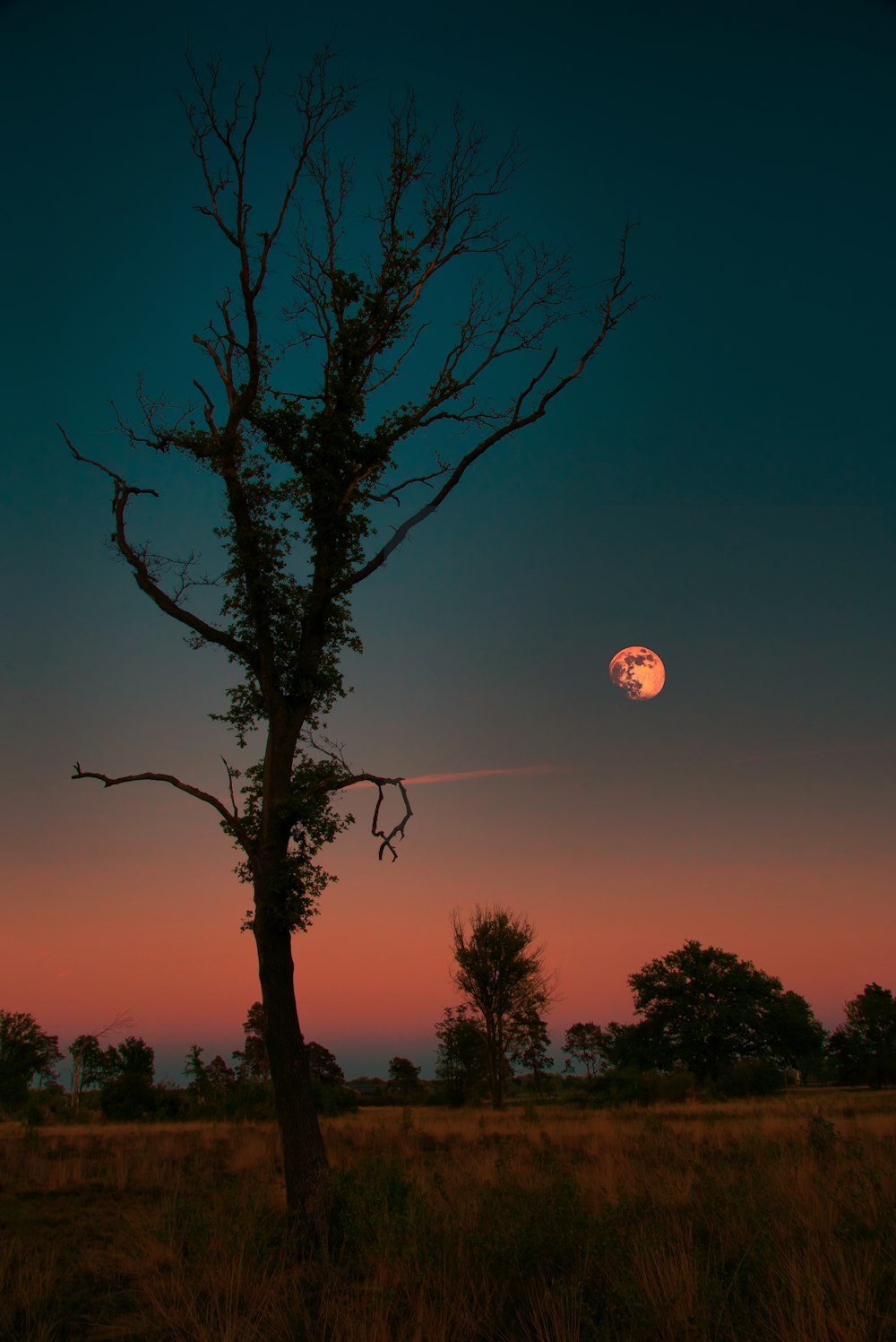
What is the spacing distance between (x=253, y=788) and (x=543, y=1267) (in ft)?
22.0

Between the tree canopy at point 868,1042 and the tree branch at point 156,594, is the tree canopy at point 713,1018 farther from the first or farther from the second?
the tree branch at point 156,594

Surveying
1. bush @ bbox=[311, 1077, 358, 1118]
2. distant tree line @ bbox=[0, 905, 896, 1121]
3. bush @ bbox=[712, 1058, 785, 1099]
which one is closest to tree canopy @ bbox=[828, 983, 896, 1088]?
distant tree line @ bbox=[0, 905, 896, 1121]

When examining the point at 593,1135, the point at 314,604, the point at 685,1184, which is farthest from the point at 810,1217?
the point at 593,1135

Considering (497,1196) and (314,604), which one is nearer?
(497,1196)

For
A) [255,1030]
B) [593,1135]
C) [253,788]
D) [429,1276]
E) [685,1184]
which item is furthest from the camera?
[255,1030]

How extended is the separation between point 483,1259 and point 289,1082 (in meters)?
3.48

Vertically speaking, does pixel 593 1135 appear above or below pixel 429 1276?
below

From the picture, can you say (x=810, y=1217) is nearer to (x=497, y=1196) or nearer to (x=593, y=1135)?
(x=497, y=1196)

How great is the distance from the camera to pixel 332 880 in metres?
9.09

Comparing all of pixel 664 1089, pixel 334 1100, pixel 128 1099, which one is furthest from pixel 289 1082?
pixel 664 1089

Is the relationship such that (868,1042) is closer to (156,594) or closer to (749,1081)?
(749,1081)

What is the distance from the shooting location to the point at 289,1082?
854cm

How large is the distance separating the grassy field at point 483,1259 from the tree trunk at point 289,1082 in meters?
0.36

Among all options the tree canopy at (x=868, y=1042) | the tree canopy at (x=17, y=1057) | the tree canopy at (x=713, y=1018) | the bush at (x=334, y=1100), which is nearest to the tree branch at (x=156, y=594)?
the bush at (x=334, y=1100)
